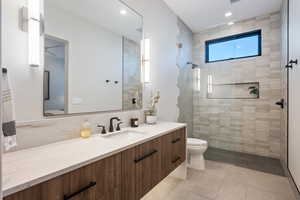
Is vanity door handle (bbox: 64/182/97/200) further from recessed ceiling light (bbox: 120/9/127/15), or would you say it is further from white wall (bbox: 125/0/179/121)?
recessed ceiling light (bbox: 120/9/127/15)

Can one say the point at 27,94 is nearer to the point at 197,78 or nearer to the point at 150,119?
the point at 150,119

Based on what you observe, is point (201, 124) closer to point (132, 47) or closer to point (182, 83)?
point (182, 83)

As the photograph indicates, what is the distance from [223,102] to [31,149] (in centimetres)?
341

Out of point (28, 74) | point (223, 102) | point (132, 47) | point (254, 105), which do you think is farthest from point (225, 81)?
point (28, 74)

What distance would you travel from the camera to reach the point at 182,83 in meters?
3.26

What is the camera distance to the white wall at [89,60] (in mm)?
1337

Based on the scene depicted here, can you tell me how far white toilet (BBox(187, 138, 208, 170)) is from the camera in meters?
2.43

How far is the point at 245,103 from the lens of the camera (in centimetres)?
317

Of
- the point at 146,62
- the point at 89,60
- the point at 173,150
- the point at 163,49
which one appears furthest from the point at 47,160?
the point at 163,49

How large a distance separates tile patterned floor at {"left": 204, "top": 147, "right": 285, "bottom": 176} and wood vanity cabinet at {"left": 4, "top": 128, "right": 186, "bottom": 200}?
5.09ft

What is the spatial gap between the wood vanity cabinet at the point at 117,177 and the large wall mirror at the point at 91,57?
2.07 feet

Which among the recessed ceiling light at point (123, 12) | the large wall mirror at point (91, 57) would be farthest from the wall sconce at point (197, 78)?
the recessed ceiling light at point (123, 12)

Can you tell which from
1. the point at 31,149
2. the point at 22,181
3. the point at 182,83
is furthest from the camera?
the point at 182,83

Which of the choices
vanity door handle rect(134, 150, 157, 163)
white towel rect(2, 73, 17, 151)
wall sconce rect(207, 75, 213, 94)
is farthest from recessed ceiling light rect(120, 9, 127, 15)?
wall sconce rect(207, 75, 213, 94)
